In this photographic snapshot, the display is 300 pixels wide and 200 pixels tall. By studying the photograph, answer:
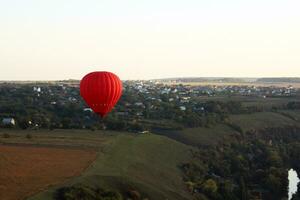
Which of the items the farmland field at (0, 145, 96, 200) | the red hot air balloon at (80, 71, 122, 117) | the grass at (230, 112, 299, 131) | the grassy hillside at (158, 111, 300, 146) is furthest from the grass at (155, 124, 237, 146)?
the red hot air balloon at (80, 71, 122, 117)

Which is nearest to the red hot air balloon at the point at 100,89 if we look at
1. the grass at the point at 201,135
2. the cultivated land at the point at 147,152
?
the cultivated land at the point at 147,152

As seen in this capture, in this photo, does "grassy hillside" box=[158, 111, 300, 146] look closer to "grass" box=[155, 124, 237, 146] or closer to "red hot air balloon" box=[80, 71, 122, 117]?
"grass" box=[155, 124, 237, 146]

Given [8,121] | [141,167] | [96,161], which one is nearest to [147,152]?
[141,167]

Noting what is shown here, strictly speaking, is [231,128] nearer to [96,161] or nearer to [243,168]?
[243,168]

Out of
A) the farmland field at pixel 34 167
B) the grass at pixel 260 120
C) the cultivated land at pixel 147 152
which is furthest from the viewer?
the grass at pixel 260 120

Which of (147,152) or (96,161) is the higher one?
(96,161)

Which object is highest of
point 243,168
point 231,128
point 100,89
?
point 100,89

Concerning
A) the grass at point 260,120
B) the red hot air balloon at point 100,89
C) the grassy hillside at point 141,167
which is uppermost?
the red hot air balloon at point 100,89

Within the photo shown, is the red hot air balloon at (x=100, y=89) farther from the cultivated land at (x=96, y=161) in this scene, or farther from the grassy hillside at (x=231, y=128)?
the grassy hillside at (x=231, y=128)
